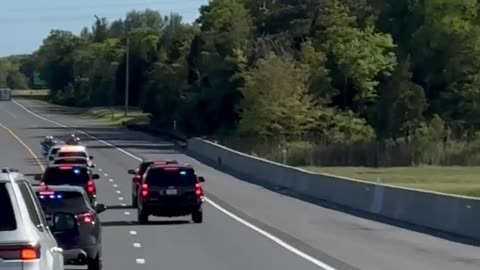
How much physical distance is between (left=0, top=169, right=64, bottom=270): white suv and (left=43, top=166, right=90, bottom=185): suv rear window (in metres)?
24.0

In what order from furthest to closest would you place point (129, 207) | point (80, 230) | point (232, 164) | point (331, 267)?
1. point (232, 164)
2. point (129, 207)
3. point (331, 267)
4. point (80, 230)

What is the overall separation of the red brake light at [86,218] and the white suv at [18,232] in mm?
9093

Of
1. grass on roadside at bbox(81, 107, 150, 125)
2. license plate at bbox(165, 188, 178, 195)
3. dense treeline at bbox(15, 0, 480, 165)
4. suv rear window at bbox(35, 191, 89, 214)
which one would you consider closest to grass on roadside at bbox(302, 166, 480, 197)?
dense treeline at bbox(15, 0, 480, 165)

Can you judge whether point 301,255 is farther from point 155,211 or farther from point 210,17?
point 210,17

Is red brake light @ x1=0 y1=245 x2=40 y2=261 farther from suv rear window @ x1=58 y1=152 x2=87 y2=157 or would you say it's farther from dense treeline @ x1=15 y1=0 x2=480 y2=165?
dense treeline @ x1=15 y1=0 x2=480 y2=165

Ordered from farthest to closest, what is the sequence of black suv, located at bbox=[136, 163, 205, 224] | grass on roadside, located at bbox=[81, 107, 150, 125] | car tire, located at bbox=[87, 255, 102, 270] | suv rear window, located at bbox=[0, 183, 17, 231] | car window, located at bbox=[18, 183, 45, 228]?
1. grass on roadside, located at bbox=[81, 107, 150, 125]
2. black suv, located at bbox=[136, 163, 205, 224]
3. car tire, located at bbox=[87, 255, 102, 270]
4. car window, located at bbox=[18, 183, 45, 228]
5. suv rear window, located at bbox=[0, 183, 17, 231]

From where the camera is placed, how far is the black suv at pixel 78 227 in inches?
814

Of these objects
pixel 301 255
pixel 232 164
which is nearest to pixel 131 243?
pixel 301 255

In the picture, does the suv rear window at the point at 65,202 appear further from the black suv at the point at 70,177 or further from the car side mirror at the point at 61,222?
the black suv at the point at 70,177

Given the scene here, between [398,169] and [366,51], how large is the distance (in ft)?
84.3

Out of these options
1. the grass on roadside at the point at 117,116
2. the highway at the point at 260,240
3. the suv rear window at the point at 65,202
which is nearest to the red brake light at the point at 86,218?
the suv rear window at the point at 65,202

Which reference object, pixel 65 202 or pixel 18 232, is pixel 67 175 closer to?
pixel 65 202

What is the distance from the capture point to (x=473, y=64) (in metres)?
98.9

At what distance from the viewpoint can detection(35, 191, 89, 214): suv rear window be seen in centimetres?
2197
